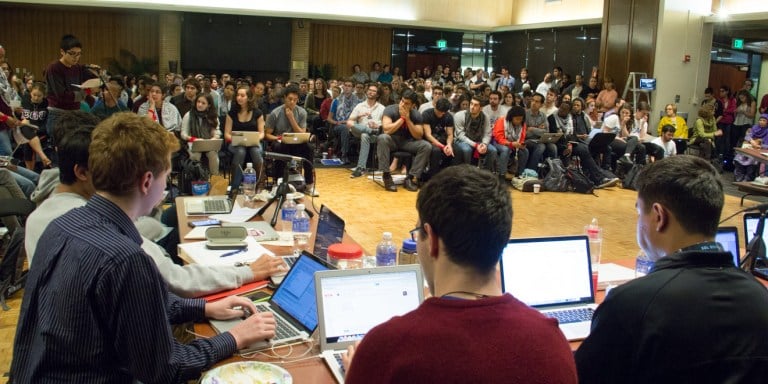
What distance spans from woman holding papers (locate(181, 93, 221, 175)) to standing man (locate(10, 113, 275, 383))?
5819 mm

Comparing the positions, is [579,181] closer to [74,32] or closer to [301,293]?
[301,293]

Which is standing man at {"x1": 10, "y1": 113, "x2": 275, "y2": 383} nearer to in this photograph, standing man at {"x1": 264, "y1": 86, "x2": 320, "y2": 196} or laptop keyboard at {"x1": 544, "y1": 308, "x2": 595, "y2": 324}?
laptop keyboard at {"x1": 544, "y1": 308, "x2": 595, "y2": 324}

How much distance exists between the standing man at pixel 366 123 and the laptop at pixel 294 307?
685 cm

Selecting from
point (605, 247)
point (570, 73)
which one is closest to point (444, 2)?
point (570, 73)

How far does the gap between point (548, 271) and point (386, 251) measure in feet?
2.10

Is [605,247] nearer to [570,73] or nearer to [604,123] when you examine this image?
[604,123]

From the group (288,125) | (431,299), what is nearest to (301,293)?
(431,299)

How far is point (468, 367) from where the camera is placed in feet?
3.72

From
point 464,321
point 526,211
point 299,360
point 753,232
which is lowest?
point 526,211

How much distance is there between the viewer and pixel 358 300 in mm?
1989

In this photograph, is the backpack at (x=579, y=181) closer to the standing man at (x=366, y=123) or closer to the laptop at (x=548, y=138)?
the laptop at (x=548, y=138)

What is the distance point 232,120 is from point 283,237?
494 cm

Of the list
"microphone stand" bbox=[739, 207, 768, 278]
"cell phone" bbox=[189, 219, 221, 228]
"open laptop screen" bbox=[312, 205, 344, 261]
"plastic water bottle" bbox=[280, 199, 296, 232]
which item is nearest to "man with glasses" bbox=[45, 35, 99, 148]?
"cell phone" bbox=[189, 219, 221, 228]

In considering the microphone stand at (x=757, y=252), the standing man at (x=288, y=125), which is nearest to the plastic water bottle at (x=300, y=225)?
the microphone stand at (x=757, y=252)
